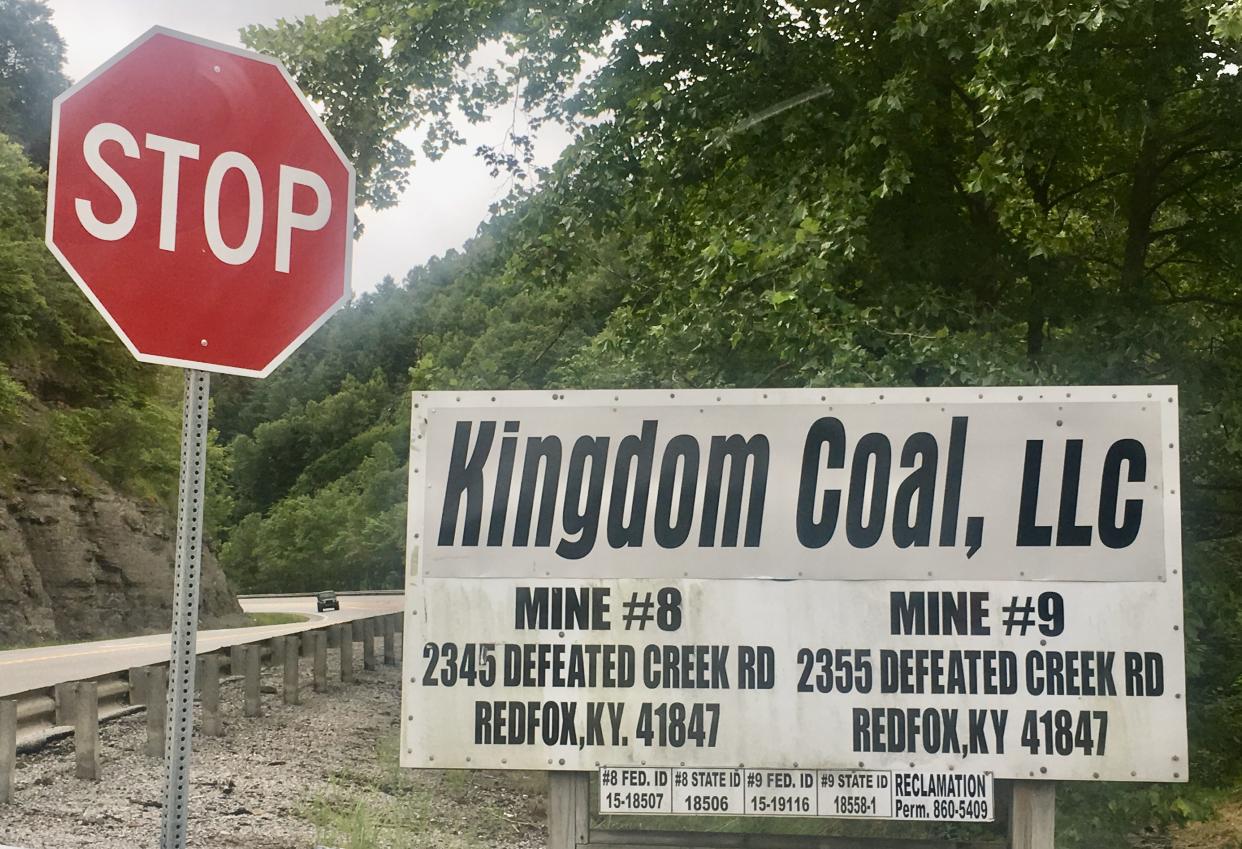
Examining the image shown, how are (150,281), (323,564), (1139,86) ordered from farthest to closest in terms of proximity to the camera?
(323,564) → (1139,86) → (150,281)

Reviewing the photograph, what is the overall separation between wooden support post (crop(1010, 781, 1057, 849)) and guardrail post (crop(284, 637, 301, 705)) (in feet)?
32.9

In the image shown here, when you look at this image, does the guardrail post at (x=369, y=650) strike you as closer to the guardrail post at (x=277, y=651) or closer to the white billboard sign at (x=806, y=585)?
the guardrail post at (x=277, y=651)

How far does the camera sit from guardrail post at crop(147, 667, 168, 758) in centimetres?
880

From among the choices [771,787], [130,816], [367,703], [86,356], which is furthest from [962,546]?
[86,356]

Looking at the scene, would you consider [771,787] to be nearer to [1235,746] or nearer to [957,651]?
[957,651]

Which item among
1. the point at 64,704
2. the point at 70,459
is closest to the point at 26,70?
the point at 70,459

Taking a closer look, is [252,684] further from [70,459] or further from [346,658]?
[70,459]

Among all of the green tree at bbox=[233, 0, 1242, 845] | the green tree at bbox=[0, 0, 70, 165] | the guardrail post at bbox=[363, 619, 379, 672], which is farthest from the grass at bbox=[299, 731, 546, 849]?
the green tree at bbox=[0, 0, 70, 165]

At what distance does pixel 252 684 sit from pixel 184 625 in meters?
9.02

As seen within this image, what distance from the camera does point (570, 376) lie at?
9945mm

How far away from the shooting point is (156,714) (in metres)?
9.09

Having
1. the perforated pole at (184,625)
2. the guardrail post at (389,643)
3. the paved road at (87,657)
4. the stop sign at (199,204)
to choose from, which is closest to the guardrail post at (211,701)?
the paved road at (87,657)

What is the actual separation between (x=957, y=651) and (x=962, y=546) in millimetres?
298

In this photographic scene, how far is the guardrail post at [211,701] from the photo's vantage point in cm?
997
